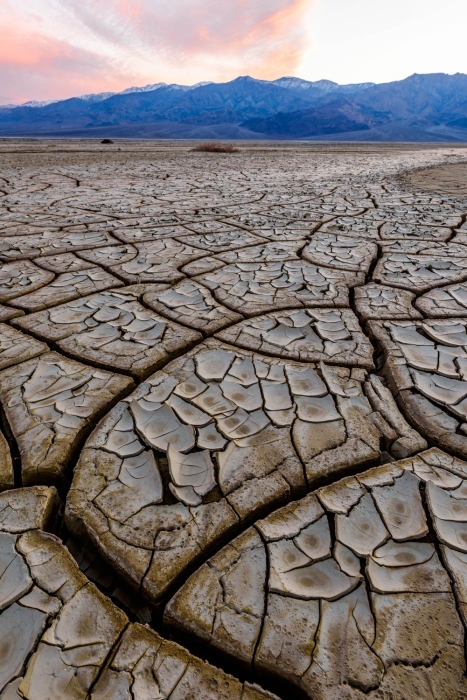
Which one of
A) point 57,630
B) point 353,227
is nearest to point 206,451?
point 57,630

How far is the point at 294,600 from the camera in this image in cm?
69

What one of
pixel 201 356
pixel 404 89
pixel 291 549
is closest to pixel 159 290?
pixel 201 356

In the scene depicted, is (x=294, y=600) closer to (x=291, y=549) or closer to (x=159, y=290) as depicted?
(x=291, y=549)

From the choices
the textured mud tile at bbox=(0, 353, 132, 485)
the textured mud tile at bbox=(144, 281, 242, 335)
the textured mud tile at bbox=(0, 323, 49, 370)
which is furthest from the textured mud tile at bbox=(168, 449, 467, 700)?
the textured mud tile at bbox=(0, 323, 49, 370)

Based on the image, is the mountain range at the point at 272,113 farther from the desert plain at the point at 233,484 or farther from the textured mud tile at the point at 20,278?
the desert plain at the point at 233,484

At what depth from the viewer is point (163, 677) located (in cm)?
59

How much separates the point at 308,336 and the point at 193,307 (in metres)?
0.57

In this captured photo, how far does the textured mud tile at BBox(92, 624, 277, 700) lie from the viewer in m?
0.58

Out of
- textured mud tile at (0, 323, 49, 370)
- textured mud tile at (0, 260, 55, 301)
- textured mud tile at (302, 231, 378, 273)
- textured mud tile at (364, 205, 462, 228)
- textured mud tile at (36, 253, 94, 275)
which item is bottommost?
textured mud tile at (0, 323, 49, 370)

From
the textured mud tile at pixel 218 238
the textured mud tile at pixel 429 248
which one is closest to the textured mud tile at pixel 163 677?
the textured mud tile at pixel 218 238

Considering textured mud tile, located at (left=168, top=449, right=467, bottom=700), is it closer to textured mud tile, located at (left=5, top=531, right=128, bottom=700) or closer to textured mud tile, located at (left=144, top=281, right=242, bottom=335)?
textured mud tile, located at (left=5, top=531, right=128, bottom=700)

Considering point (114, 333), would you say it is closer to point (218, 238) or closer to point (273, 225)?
point (218, 238)

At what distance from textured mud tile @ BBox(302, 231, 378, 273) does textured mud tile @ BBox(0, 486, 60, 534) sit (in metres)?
1.96

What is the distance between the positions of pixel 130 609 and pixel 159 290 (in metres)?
1.54
